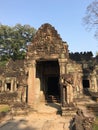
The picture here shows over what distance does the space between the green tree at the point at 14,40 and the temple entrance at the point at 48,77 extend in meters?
31.1

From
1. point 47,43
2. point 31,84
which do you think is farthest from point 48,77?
point 47,43

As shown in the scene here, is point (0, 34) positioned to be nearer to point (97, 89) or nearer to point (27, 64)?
point (97, 89)

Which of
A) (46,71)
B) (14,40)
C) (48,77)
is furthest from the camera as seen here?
(14,40)

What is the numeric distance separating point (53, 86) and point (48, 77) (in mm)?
1128

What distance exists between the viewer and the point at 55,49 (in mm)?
11141

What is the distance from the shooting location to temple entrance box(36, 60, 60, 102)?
14026 mm

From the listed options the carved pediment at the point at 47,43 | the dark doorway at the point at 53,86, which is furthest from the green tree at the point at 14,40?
the carved pediment at the point at 47,43

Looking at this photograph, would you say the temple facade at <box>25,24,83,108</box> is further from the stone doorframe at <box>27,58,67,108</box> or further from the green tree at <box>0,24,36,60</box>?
the green tree at <box>0,24,36,60</box>

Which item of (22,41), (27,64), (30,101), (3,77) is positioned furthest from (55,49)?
(22,41)

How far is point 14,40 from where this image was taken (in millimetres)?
47062

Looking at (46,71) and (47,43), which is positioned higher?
(47,43)

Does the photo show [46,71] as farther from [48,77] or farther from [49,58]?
[49,58]

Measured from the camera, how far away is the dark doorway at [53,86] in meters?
15.2

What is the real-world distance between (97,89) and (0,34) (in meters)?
33.8
